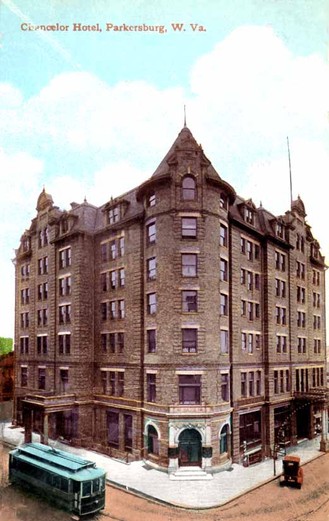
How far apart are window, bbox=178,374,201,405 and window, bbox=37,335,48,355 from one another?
879 centimetres

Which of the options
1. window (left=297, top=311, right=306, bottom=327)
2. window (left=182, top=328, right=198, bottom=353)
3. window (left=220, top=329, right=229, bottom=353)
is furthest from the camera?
window (left=297, top=311, right=306, bottom=327)

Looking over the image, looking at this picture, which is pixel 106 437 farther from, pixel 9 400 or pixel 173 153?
pixel 173 153

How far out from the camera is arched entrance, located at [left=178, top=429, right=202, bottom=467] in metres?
18.4

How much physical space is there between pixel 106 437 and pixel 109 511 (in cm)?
616

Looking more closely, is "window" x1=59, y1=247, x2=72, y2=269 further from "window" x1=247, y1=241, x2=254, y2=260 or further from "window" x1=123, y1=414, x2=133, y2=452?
"window" x1=247, y1=241, x2=254, y2=260

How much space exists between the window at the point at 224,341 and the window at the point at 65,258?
8696mm

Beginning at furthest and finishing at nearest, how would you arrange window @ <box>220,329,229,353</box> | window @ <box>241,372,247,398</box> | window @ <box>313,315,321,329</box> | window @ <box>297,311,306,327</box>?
window @ <box>297,311,306,327</box> → window @ <box>313,315,321,329</box> → window @ <box>241,372,247,398</box> → window @ <box>220,329,229,353</box>

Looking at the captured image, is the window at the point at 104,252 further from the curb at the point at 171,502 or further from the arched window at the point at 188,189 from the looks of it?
the curb at the point at 171,502

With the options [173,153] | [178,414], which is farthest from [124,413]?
[173,153]

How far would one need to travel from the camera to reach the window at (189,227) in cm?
1953

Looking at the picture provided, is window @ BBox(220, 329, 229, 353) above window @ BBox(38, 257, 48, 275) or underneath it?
underneath

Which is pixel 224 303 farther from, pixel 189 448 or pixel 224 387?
pixel 189 448

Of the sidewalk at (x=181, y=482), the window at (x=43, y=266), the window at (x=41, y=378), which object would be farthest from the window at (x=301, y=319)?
the window at (x=41, y=378)

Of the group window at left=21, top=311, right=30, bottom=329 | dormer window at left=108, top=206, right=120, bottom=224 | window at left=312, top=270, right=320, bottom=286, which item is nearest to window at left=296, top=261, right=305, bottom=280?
window at left=312, top=270, right=320, bottom=286
